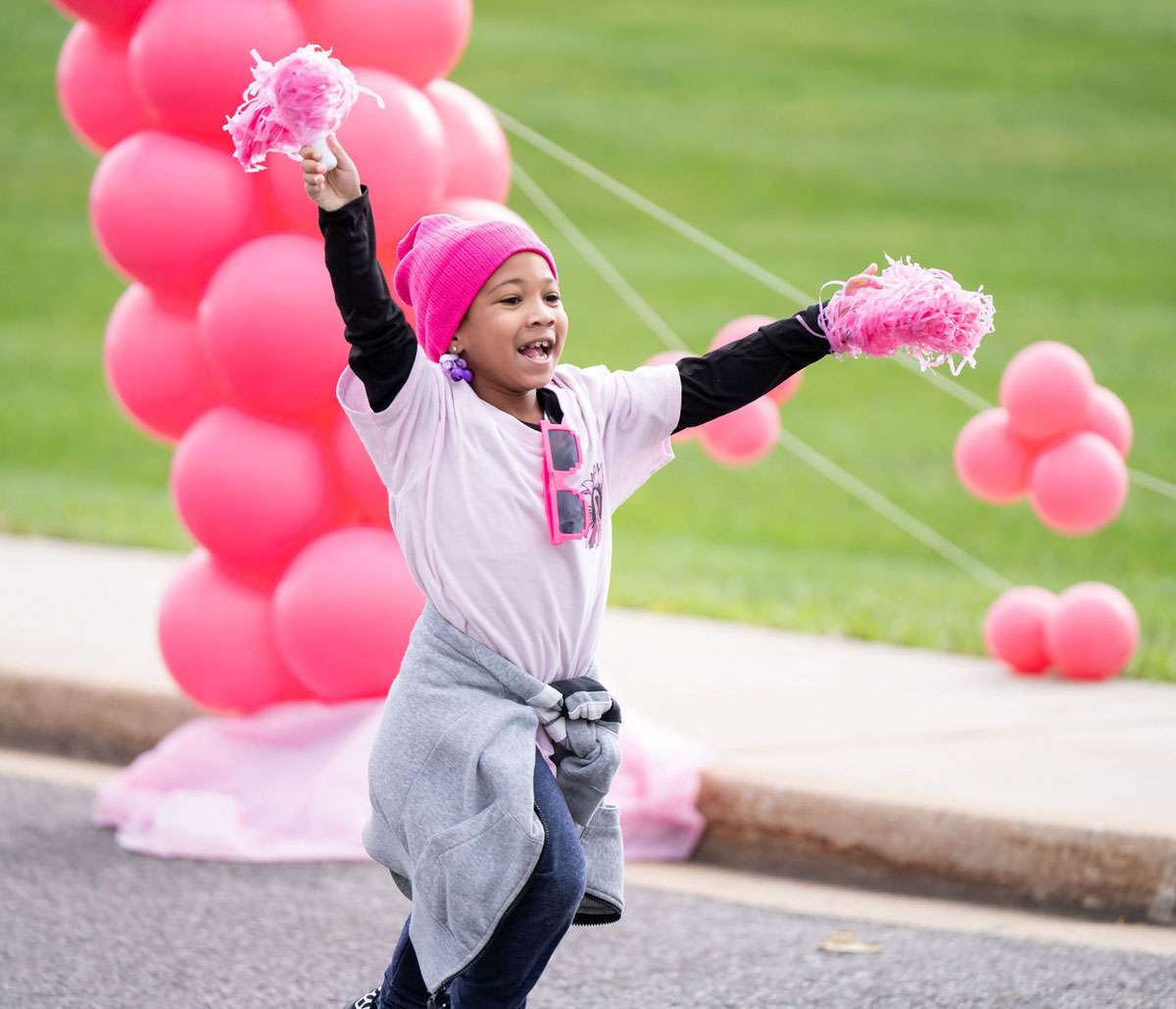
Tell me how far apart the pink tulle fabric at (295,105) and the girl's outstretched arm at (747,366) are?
76 centimetres

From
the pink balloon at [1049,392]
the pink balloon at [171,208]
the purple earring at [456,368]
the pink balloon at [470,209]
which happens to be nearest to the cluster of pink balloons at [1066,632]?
the pink balloon at [1049,392]

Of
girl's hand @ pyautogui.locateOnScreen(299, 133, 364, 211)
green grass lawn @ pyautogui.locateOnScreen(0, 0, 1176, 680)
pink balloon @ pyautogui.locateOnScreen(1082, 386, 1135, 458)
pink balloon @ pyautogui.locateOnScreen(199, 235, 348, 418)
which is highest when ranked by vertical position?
girl's hand @ pyautogui.locateOnScreen(299, 133, 364, 211)

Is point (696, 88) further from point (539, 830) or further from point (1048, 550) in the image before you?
point (539, 830)

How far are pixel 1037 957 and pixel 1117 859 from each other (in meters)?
0.42

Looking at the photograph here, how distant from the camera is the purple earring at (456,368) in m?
3.09

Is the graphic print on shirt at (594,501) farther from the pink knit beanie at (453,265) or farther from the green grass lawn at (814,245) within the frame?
the green grass lawn at (814,245)

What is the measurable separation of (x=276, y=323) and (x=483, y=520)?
5.59 feet

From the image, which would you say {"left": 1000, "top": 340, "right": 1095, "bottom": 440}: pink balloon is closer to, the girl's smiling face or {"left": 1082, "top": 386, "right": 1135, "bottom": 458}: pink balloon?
{"left": 1082, "top": 386, "right": 1135, "bottom": 458}: pink balloon

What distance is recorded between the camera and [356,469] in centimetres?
474

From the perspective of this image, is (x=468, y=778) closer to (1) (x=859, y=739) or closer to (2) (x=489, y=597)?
(2) (x=489, y=597)

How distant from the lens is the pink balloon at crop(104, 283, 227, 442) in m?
4.87

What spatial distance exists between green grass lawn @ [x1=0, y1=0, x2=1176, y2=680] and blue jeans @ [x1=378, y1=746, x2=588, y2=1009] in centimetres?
355

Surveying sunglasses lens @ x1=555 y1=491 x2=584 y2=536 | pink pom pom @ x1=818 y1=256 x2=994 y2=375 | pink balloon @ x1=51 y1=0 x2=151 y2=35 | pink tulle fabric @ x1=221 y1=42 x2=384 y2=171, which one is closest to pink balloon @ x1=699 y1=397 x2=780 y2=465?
pink balloon @ x1=51 y1=0 x2=151 y2=35

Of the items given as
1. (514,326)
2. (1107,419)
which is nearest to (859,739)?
(1107,419)
